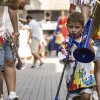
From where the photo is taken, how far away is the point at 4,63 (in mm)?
6418

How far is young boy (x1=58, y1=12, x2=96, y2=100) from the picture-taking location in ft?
17.0

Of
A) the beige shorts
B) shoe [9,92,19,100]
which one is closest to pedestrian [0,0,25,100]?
shoe [9,92,19,100]

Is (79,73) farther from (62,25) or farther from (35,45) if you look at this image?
(62,25)

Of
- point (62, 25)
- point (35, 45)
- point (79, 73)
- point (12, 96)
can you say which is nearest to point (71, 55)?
point (79, 73)

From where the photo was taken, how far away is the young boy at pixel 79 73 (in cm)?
518

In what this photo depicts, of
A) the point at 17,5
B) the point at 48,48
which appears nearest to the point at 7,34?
the point at 17,5

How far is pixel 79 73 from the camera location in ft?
17.1

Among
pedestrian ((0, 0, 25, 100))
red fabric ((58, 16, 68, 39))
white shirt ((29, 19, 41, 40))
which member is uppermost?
pedestrian ((0, 0, 25, 100))

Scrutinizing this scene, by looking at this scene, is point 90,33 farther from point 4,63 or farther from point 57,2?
point 57,2

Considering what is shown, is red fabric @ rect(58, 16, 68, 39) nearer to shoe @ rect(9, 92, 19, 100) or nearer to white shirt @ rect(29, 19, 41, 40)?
white shirt @ rect(29, 19, 41, 40)

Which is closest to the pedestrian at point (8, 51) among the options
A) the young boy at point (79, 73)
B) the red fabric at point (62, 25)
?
the young boy at point (79, 73)

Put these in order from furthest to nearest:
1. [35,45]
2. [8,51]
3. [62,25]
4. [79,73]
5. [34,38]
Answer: [62,25], [34,38], [35,45], [8,51], [79,73]

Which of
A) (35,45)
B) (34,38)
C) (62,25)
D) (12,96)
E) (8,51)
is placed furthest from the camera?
(62,25)

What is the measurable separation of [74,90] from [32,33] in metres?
11.4
